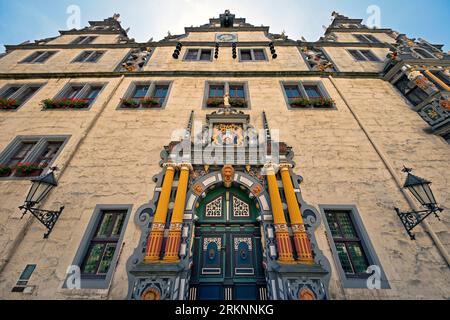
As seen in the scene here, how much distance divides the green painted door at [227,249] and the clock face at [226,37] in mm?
12303

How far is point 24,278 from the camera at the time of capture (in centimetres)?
486

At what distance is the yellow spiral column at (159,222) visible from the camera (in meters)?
4.98

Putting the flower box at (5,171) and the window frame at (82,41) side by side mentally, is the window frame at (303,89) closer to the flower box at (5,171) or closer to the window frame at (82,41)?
the flower box at (5,171)

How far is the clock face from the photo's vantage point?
46.2ft

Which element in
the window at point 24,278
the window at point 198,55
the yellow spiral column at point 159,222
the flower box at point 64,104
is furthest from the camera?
the window at point 198,55

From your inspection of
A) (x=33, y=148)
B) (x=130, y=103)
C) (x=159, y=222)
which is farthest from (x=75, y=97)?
(x=159, y=222)

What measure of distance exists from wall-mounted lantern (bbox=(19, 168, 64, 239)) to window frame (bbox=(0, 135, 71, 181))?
1928mm

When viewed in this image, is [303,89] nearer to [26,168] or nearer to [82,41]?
[26,168]

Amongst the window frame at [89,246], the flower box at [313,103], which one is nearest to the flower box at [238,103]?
the flower box at [313,103]

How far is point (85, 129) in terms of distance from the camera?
7.98m

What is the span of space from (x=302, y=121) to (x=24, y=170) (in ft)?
36.4

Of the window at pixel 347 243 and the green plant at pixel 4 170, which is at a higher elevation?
the green plant at pixel 4 170

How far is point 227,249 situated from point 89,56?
580 inches
